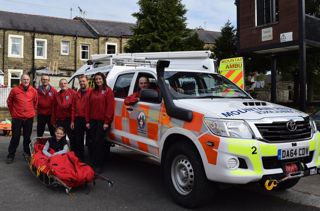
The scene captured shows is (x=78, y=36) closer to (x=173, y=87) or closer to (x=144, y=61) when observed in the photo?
(x=144, y=61)

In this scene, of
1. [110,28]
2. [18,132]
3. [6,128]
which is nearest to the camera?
[18,132]

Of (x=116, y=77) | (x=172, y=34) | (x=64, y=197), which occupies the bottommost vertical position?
(x=64, y=197)

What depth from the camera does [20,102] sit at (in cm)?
859

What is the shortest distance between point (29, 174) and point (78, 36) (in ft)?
114

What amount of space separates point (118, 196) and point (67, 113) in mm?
2892

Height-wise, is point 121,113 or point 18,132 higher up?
point 121,113

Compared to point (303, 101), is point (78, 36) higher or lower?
higher

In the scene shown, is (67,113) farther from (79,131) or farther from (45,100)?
(45,100)

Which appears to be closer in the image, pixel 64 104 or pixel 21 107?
pixel 64 104

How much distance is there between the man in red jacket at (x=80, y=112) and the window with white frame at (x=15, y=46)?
3204 centimetres

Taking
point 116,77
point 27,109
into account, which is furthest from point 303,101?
point 27,109

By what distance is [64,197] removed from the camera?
20.2 ft

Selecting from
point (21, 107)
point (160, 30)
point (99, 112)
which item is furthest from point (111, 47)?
point (99, 112)

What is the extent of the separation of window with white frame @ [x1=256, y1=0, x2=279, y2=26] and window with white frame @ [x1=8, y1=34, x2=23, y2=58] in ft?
87.4
